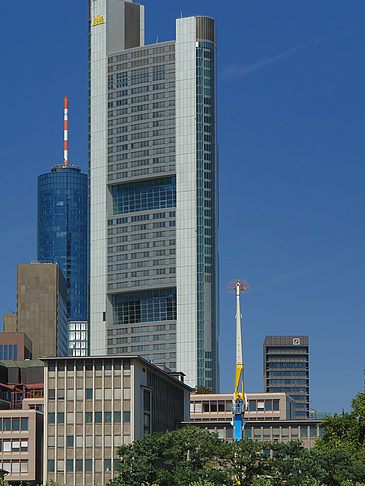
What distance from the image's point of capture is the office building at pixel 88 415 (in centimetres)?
17588

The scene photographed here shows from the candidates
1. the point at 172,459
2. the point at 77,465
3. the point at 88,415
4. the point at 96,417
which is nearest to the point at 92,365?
the point at 88,415

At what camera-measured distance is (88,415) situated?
178 m

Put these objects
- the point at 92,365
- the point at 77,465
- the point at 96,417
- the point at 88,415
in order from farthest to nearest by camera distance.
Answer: the point at 92,365
the point at 88,415
the point at 96,417
the point at 77,465

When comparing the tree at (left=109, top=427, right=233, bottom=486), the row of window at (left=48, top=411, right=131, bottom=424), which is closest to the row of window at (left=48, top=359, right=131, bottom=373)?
the row of window at (left=48, top=411, right=131, bottom=424)

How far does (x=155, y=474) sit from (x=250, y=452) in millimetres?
15338

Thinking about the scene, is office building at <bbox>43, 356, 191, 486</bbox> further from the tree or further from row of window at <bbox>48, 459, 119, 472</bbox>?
the tree

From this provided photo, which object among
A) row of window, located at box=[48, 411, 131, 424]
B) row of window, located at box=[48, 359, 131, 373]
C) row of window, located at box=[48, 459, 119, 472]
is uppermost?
row of window, located at box=[48, 359, 131, 373]

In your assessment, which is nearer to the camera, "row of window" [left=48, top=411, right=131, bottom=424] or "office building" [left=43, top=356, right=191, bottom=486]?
"office building" [left=43, top=356, right=191, bottom=486]

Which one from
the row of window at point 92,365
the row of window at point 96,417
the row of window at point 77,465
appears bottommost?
the row of window at point 77,465

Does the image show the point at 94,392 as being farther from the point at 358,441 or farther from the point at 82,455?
the point at 358,441

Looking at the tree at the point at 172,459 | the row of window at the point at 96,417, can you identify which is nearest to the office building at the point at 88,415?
the row of window at the point at 96,417

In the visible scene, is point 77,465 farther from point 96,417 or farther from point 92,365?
point 92,365

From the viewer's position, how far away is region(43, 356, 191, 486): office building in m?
176

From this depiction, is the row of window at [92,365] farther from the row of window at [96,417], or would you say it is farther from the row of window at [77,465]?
the row of window at [77,465]
